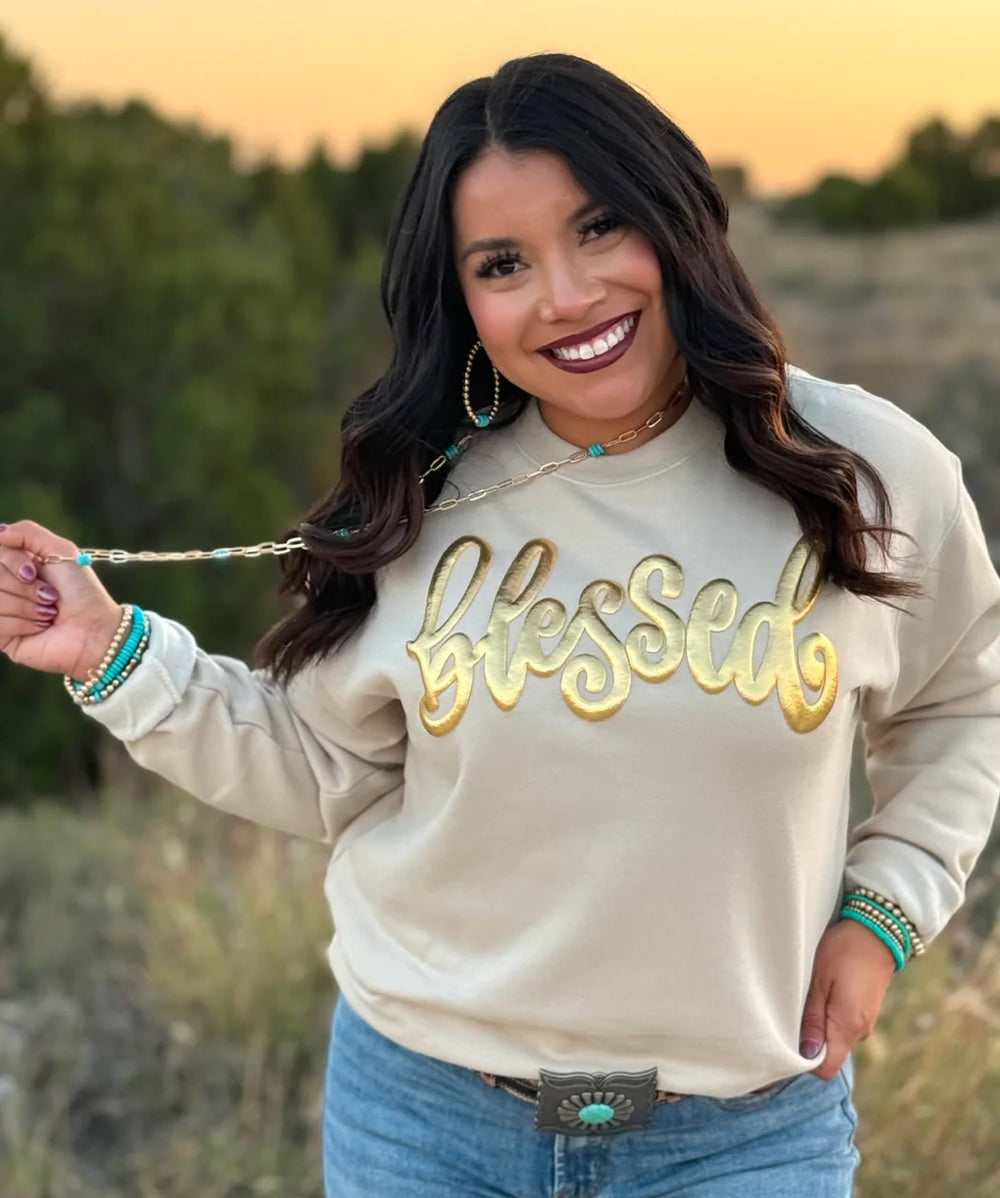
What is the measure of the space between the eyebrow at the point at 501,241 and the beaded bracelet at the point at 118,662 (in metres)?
0.64

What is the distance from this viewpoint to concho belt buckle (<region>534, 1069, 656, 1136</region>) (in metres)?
1.84

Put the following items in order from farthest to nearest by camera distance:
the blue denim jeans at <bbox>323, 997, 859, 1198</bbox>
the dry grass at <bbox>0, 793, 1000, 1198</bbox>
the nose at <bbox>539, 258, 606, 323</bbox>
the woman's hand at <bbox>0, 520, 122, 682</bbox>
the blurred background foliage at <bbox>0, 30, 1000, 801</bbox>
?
the blurred background foliage at <bbox>0, 30, 1000, 801</bbox>
the dry grass at <bbox>0, 793, 1000, 1198</bbox>
the woman's hand at <bbox>0, 520, 122, 682</bbox>
the blue denim jeans at <bbox>323, 997, 859, 1198</bbox>
the nose at <bbox>539, 258, 606, 323</bbox>

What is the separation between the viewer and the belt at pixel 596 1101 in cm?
184

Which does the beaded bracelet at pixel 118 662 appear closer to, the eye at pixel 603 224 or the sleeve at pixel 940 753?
the eye at pixel 603 224

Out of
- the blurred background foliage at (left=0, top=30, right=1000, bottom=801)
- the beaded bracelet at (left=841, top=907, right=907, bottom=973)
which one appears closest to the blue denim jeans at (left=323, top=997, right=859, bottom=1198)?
the beaded bracelet at (left=841, top=907, right=907, bottom=973)

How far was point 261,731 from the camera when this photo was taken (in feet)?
6.78

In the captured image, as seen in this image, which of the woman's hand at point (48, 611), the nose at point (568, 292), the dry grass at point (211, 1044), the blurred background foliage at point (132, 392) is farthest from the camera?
the blurred background foliage at point (132, 392)

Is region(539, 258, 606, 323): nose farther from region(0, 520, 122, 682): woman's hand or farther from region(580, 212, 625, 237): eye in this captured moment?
region(0, 520, 122, 682): woman's hand

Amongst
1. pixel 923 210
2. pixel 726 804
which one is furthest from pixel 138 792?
pixel 923 210

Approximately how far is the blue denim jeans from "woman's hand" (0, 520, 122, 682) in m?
0.65

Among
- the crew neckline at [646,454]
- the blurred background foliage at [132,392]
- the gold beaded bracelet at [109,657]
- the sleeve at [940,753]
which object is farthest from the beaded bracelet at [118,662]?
the blurred background foliage at [132,392]

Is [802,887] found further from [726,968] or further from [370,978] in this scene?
[370,978]

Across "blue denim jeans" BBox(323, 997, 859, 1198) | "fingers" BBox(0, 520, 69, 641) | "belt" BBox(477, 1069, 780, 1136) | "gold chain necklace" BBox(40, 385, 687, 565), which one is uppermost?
"gold chain necklace" BBox(40, 385, 687, 565)

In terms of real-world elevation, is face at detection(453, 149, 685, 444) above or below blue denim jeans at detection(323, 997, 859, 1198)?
above
